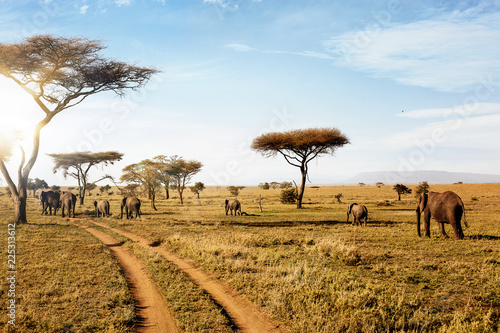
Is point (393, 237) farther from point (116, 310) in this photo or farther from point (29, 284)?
point (29, 284)

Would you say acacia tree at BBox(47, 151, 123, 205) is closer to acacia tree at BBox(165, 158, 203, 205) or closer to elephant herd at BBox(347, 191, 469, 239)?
acacia tree at BBox(165, 158, 203, 205)

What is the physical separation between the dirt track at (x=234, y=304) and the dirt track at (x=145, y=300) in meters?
1.34

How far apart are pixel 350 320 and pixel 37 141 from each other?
85.9ft

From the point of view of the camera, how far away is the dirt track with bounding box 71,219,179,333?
658 cm

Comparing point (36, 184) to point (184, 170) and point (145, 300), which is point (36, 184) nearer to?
point (184, 170)

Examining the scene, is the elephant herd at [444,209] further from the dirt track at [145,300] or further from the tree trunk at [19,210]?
the tree trunk at [19,210]

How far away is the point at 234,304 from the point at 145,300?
246 centimetres

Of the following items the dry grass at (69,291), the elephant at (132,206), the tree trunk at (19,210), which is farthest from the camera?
the elephant at (132,206)

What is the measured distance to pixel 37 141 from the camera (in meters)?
23.5

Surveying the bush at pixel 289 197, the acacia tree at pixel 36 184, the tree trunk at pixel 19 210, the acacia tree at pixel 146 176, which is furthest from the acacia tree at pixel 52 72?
the acacia tree at pixel 36 184

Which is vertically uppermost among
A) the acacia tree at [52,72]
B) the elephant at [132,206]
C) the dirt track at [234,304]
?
the acacia tree at [52,72]

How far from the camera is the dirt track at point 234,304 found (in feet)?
21.5

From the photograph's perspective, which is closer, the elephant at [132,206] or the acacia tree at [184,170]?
the elephant at [132,206]

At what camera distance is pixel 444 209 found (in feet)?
51.9
